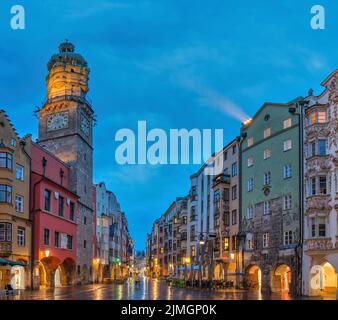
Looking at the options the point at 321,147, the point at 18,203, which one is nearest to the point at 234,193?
the point at 321,147

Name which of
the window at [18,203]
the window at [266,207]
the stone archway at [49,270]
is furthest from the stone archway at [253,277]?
the window at [18,203]

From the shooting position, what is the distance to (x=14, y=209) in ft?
161

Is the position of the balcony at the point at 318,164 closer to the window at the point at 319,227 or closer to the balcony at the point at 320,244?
the window at the point at 319,227

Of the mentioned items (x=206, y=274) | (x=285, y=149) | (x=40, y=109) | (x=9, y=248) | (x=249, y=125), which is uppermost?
(x=40, y=109)

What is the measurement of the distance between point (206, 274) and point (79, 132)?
26436 mm

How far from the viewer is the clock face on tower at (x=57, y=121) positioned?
73312mm

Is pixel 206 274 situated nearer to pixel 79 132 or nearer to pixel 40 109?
pixel 79 132

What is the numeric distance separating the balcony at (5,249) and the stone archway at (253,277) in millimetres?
25663

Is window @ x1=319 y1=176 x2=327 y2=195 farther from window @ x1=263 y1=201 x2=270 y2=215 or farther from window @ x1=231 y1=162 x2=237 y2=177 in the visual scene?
window @ x1=231 y1=162 x2=237 y2=177

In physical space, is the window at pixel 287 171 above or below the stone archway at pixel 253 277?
above

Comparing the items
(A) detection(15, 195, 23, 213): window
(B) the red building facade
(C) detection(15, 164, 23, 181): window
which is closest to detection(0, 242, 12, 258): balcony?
(A) detection(15, 195, 23, 213): window

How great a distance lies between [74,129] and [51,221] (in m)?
18.6
